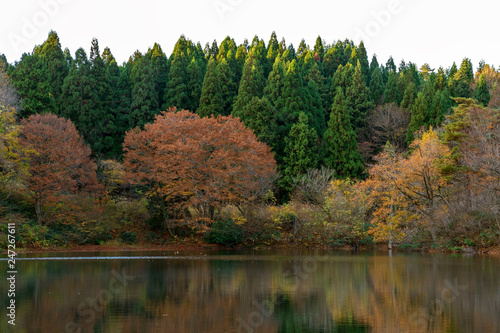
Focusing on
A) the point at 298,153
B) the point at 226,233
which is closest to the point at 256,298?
→ the point at 226,233

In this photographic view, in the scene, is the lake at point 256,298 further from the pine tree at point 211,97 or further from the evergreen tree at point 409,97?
the evergreen tree at point 409,97

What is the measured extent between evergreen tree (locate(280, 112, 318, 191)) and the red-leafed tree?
18195mm

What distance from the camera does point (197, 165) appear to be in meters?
41.9

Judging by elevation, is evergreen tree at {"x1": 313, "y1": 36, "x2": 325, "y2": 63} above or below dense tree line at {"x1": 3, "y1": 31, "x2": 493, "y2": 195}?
above

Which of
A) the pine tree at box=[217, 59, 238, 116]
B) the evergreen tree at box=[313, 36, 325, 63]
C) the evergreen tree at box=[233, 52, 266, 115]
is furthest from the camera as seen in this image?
the evergreen tree at box=[313, 36, 325, 63]

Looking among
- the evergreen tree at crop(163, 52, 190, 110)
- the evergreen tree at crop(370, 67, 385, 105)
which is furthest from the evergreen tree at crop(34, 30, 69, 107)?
the evergreen tree at crop(370, 67, 385, 105)

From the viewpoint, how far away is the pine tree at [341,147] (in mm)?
55375

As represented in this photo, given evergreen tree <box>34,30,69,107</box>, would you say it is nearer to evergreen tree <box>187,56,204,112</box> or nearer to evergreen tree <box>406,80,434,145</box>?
evergreen tree <box>187,56,204,112</box>

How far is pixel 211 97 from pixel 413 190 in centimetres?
2892

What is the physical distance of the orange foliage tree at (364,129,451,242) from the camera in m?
38.2

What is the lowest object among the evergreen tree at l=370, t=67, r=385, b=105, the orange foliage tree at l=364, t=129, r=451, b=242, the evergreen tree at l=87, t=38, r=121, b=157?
the orange foliage tree at l=364, t=129, r=451, b=242

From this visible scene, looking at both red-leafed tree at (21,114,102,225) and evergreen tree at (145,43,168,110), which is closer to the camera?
red-leafed tree at (21,114,102,225)

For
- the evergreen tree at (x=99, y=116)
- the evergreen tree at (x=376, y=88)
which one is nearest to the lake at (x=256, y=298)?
the evergreen tree at (x=99, y=116)

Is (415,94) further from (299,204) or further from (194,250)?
(194,250)
